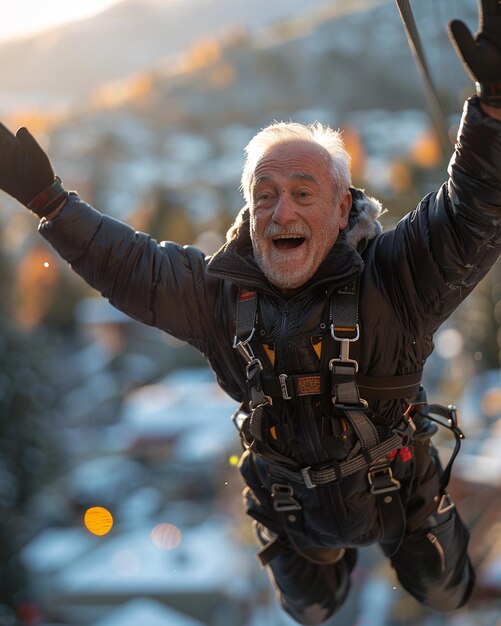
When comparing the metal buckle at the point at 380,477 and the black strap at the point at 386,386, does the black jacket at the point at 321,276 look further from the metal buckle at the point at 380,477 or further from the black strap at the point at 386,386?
the metal buckle at the point at 380,477

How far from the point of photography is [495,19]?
2.06m

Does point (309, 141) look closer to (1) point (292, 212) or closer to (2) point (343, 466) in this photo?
(1) point (292, 212)

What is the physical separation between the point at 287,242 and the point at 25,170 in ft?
2.97

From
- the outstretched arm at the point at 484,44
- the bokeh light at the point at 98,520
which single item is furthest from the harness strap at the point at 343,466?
the bokeh light at the point at 98,520

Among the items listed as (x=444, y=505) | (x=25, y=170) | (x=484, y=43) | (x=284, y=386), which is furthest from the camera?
(x=444, y=505)

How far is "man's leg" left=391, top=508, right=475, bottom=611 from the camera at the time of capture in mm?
3449

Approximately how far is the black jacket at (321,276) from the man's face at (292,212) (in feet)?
0.19

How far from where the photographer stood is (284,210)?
265 centimetres

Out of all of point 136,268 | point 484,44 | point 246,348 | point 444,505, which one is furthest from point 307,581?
point 484,44

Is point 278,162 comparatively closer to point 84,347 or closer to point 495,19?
point 495,19

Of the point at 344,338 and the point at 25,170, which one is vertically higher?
the point at 25,170

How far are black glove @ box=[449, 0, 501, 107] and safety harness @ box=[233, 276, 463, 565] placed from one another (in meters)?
0.81

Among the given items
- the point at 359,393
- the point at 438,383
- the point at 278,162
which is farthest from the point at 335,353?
the point at 438,383

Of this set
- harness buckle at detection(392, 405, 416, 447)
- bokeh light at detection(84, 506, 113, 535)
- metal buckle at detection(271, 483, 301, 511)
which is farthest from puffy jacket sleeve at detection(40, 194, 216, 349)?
bokeh light at detection(84, 506, 113, 535)
